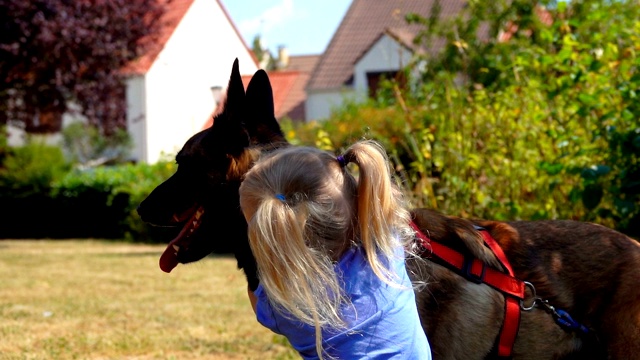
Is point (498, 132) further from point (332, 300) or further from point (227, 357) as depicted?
point (332, 300)

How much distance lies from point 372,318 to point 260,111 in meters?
1.21

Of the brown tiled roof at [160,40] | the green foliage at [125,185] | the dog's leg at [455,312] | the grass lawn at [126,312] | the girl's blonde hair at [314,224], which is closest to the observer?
the girl's blonde hair at [314,224]

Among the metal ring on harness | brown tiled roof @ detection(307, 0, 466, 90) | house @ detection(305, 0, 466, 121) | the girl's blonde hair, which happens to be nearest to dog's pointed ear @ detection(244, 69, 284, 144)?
the girl's blonde hair

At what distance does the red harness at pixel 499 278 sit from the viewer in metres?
3.60

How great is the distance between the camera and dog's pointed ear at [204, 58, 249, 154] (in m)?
3.77

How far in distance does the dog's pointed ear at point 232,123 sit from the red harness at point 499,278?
839 mm

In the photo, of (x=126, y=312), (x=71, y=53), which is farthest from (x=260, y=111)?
(x=71, y=53)

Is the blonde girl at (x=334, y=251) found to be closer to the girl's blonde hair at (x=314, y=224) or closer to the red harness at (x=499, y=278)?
the girl's blonde hair at (x=314, y=224)

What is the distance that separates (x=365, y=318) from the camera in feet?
10.2

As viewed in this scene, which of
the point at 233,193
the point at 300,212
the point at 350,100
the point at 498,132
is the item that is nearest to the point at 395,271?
the point at 300,212

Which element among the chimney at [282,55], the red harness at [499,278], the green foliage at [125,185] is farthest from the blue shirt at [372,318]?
the chimney at [282,55]

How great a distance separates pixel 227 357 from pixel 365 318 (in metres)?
3.89

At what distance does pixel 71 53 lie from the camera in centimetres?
1969

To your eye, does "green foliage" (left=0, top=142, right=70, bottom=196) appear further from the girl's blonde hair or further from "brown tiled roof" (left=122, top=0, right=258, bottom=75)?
the girl's blonde hair
